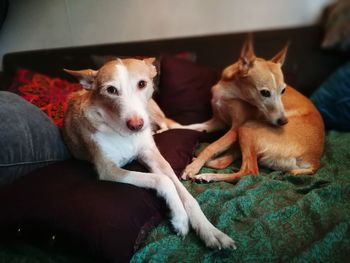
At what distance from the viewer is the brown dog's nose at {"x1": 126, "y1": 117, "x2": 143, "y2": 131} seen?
50.8 inches

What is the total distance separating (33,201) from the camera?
4.00 feet

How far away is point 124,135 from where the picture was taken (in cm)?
156

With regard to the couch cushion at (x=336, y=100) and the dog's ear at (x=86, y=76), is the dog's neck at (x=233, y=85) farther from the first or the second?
the dog's ear at (x=86, y=76)

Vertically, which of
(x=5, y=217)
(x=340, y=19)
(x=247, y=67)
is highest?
(x=340, y=19)

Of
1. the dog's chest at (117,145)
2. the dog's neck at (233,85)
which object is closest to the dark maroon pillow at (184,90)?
the dog's neck at (233,85)

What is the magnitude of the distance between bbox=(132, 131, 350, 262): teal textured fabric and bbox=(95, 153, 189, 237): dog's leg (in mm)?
52

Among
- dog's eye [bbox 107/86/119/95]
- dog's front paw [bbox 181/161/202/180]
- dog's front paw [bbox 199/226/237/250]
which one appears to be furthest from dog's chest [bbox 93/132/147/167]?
dog's front paw [bbox 199/226/237/250]

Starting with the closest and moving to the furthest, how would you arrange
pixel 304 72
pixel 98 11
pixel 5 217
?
pixel 5 217 → pixel 304 72 → pixel 98 11

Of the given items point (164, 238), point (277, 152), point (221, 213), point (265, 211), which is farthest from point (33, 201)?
point (277, 152)

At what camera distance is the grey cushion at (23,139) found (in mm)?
1466

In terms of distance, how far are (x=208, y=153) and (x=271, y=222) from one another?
2.46ft

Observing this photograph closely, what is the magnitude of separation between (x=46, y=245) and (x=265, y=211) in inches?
37.0

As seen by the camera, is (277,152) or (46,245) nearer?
(46,245)

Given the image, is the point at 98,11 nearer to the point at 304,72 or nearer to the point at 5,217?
the point at 304,72
